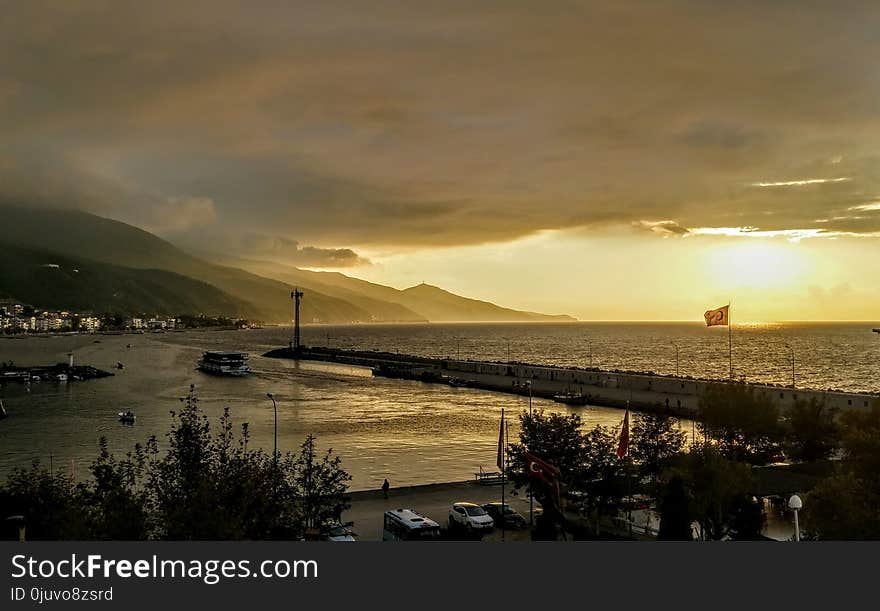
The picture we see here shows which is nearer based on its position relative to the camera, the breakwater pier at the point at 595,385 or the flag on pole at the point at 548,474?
the flag on pole at the point at 548,474

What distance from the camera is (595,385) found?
238ft


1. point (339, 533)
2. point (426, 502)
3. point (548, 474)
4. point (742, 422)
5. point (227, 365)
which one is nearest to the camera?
point (548, 474)

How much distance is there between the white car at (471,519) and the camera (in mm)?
20297

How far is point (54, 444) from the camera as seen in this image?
134ft

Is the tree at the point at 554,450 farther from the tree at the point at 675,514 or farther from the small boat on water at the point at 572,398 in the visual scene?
the small boat on water at the point at 572,398

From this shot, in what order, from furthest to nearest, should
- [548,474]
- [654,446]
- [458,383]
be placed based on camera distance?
[458,383] < [654,446] < [548,474]

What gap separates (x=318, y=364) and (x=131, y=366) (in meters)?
30.7

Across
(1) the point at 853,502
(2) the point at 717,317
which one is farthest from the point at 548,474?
(2) the point at 717,317

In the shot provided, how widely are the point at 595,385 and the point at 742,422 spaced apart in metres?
44.2

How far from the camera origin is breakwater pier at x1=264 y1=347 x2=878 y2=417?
165ft

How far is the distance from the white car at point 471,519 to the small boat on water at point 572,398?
136 feet

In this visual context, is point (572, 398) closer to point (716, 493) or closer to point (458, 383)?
point (458, 383)

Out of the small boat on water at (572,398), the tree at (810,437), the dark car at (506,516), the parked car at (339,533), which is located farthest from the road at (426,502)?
the small boat on water at (572,398)

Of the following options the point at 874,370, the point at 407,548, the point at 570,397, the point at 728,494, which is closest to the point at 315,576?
the point at 407,548
